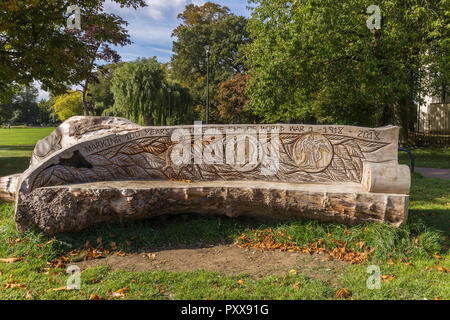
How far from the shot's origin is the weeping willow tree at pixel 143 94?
20750 millimetres

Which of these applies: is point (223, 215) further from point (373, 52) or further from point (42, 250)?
point (373, 52)

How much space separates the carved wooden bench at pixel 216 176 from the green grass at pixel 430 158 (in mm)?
8224

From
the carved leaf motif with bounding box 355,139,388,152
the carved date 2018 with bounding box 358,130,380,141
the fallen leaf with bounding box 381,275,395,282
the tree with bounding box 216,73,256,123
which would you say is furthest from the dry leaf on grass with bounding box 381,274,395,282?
the tree with bounding box 216,73,256,123

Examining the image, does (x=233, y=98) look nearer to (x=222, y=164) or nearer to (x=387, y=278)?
(x=222, y=164)

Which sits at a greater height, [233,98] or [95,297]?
[233,98]

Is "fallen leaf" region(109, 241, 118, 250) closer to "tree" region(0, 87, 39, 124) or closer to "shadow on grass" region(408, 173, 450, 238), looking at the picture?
"shadow on grass" region(408, 173, 450, 238)

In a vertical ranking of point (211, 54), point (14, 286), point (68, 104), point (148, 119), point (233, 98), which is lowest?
point (14, 286)

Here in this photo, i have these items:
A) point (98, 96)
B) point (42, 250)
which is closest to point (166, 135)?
point (42, 250)

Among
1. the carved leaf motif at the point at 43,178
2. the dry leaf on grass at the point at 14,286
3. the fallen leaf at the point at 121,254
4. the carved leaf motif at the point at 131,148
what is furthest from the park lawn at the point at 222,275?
the carved leaf motif at the point at 131,148

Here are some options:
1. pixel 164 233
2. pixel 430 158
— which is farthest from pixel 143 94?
pixel 164 233

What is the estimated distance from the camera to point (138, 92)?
20.6m

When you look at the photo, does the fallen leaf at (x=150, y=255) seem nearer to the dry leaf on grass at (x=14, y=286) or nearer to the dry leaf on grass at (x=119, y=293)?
the dry leaf on grass at (x=119, y=293)

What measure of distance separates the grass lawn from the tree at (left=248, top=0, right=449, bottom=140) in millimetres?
7491

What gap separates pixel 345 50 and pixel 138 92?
13874 mm
